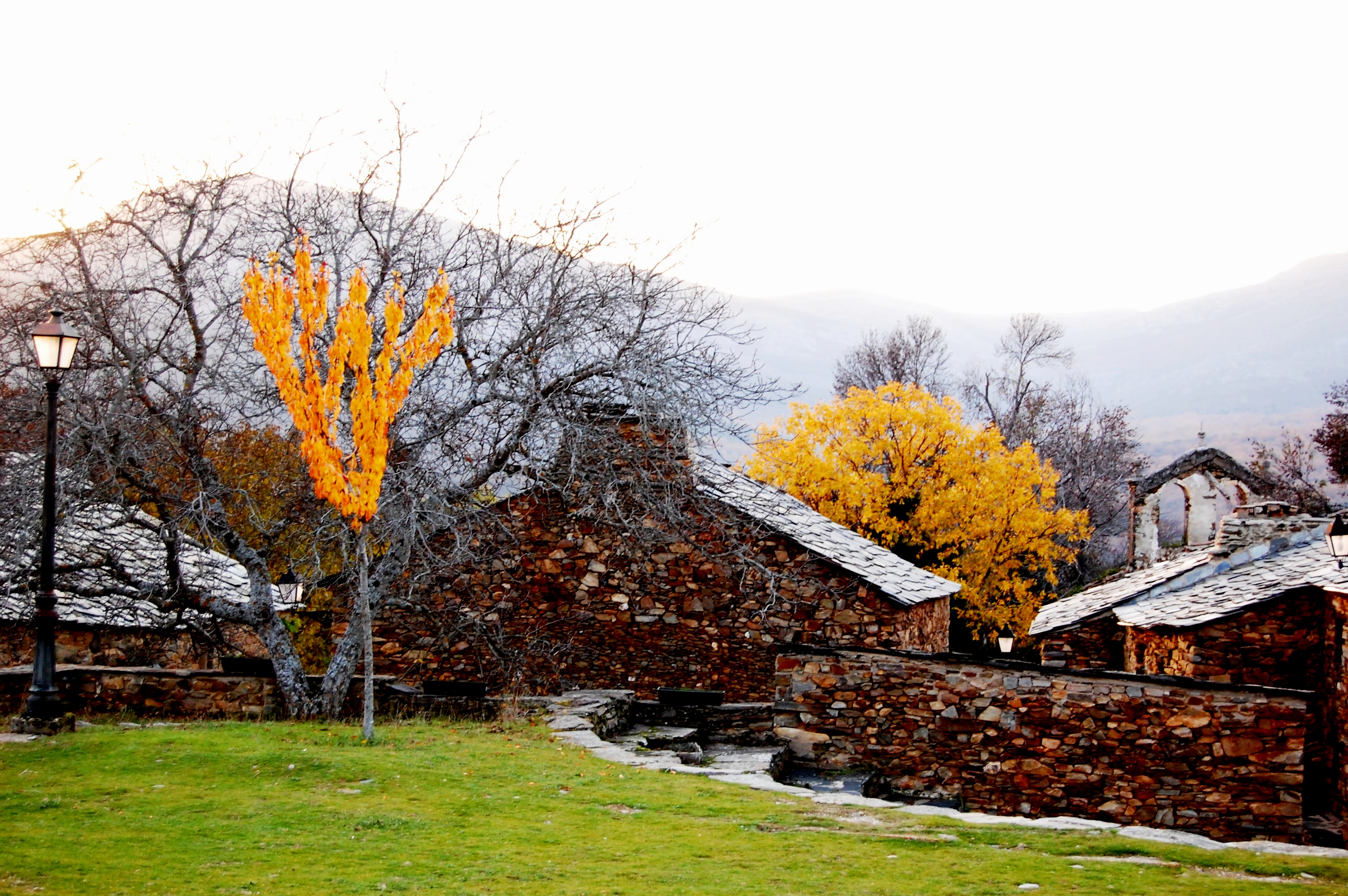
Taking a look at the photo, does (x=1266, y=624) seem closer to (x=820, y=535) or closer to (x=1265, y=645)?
(x=1265, y=645)

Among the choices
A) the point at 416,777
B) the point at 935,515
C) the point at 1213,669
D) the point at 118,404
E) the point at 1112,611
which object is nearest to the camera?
the point at 416,777

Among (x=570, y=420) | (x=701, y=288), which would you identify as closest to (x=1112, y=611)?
(x=701, y=288)

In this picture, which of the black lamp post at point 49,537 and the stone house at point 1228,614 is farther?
the stone house at point 1228,614

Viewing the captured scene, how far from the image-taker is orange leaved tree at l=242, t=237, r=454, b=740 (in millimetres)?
11438

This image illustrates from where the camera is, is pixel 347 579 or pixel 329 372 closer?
pixel 329 372

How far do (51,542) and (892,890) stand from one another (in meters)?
8.99

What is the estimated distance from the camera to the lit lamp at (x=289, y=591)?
61.4 feet

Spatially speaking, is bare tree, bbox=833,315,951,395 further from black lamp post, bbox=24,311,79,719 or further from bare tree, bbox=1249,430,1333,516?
black lamp post, bbox=24,311,79,719

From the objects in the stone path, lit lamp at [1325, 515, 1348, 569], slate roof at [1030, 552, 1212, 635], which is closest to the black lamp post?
the stone path

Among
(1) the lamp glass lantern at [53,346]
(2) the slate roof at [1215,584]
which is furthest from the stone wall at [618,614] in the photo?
(1) the lamp glass lantern at [53,346]

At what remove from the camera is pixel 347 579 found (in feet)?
49.6

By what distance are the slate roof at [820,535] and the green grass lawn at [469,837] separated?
718 centimetres

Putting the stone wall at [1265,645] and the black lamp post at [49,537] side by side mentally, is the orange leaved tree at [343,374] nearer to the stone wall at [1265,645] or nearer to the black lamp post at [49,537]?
the black lamp post at [49,537]

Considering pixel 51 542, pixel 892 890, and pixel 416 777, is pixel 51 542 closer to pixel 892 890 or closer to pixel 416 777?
pixel 416 777
